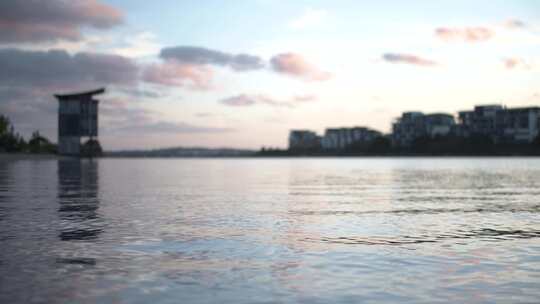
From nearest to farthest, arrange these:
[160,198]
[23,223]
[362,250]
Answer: [362,250] < [23,223] < [160,198]

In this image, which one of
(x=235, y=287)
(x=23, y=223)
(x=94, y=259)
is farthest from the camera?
(x=23, y=223)

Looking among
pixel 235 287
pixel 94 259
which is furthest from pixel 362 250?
pixel 94 259

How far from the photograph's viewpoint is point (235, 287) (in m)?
12.0

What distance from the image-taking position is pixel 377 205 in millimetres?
31188

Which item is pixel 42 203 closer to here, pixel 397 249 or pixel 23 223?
pixel 23 223

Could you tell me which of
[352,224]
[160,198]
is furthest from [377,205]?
[160,198]

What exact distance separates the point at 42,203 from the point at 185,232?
14.6m

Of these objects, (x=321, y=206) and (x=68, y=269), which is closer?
(x=68, y=269)

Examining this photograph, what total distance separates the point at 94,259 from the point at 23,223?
8.75 meters

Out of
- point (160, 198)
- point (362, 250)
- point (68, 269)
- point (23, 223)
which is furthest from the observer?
point (160, 198)

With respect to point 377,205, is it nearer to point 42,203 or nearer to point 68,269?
point 42,203

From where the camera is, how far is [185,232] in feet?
66.3

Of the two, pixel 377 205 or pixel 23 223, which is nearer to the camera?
pixel 23 223

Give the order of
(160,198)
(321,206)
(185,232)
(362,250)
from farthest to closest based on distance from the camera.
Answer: (160,198) → (321,206) → (185,232) → (362,250)
